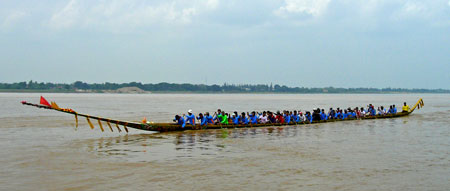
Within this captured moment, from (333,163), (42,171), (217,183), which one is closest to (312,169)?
(333,163)

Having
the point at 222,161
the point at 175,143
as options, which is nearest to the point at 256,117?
the point at 175,143

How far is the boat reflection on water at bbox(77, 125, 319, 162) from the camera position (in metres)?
16.3

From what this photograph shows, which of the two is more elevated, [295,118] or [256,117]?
[256,117]

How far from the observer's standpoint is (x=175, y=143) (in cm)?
1939

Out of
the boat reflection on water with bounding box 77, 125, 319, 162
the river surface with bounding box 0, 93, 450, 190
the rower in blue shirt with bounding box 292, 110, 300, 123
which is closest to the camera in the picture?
the river surface with bounding box 0, 93, 450, 190

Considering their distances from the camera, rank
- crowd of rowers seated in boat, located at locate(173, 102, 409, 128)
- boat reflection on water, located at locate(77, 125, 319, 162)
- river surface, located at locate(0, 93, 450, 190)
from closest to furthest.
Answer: river surface, located at locate(0, 93, 450, 190), boat reflection on water, located at locate(77, 125, 319, 162), crowd of rowers seated in boat, located at locate(173, 102, 409, 128)

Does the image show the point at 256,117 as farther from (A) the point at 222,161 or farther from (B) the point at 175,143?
(A) the point at 222,161

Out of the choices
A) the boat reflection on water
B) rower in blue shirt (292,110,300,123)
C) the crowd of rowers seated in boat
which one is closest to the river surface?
the boat reflection on water

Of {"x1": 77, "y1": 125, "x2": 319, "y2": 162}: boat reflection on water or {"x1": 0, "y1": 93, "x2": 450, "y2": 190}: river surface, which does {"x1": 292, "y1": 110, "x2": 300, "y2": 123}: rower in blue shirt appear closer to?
{"x1": 77, "y1": 125, "x2": 319, "y2": 162}: boat reflection on water

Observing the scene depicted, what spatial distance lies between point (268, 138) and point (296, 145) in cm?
274

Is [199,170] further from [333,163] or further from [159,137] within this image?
[159,137]

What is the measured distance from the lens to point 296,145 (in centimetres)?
1948

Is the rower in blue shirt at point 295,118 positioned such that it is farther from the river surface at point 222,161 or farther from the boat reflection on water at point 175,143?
the river surface at point 222,161

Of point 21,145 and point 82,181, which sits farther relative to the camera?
point 21,145
